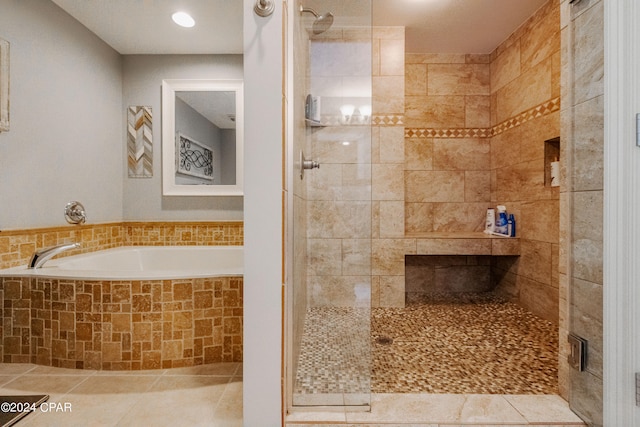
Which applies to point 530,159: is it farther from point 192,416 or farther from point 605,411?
point 192,416

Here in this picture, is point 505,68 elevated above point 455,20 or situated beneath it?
situated beneath

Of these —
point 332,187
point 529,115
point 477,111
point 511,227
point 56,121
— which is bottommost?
point 511,227

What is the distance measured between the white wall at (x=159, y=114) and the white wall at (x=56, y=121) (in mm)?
102

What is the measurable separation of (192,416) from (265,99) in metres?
1.30

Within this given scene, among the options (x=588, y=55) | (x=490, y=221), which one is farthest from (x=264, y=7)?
(x=490, y=221)

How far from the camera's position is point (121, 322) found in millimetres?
1629

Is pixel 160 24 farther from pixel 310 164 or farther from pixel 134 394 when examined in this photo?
pixel 134 394

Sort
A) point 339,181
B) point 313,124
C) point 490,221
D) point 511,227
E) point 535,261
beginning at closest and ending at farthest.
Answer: point 339,181 < point 313,124 < point 535,261 < point 511,227 < point 490,221

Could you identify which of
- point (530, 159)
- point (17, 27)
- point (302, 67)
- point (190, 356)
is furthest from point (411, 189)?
point (17, 27)

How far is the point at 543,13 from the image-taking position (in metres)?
2.34

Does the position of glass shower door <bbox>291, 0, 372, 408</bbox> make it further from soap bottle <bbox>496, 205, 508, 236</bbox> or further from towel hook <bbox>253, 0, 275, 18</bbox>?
soap bottle <bbox>496, 205, 508, 236</bbox>

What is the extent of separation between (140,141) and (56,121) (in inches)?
26.4

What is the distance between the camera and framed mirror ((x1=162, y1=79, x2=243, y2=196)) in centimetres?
282

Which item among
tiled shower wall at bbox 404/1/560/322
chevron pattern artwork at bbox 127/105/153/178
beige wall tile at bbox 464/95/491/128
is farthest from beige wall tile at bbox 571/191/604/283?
chevron pattern artwork at bbox 127/105/153/178
